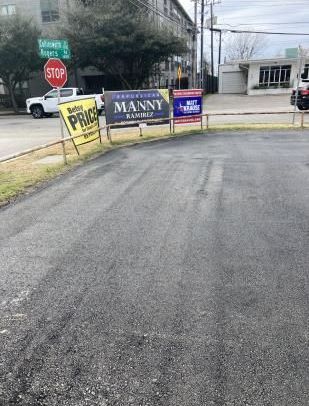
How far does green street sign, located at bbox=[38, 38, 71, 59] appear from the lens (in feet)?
33.4

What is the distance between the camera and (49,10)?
1369 inches

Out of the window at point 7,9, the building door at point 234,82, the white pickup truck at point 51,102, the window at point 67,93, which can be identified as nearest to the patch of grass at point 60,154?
the white pickup truck at point 51,102

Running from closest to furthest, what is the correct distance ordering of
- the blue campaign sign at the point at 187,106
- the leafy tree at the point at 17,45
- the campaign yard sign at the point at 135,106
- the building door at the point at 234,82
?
the campaign yard sign at the point at 135,106
the blue campaign sign at the point at 187,106
the leafy tree at the point at 17,45
the building door at the point at 234,82

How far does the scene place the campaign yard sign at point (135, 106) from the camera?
553 inches

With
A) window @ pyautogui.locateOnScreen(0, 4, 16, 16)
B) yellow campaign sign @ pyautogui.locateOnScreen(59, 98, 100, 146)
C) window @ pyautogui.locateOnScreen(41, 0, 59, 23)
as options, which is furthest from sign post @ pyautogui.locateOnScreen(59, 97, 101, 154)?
window @ pyautogui.locateOnScreen(0, 4, 16, 16)

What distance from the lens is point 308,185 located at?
7.45 metres

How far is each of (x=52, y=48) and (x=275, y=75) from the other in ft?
126

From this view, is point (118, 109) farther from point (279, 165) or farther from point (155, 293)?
point (155, 293)

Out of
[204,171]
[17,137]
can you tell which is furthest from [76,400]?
[17,137]

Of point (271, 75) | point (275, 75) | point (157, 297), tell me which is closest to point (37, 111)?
point (157, 297)

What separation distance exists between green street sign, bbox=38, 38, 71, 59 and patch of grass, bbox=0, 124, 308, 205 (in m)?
2.87

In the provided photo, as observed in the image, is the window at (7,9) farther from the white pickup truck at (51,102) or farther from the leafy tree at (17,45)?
the white pickup truck at (51,102)

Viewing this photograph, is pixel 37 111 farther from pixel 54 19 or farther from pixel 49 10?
pixel 49 10

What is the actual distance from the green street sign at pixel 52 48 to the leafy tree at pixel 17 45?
2055 centimetres
